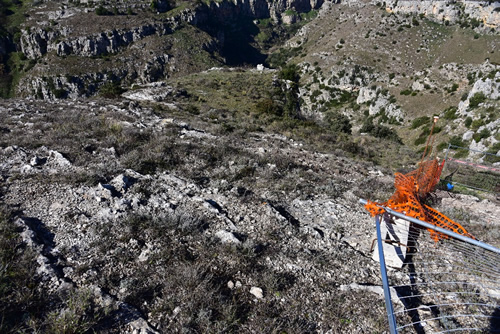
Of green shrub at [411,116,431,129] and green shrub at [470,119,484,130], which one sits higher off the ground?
green shrub at [470,119,484,130]

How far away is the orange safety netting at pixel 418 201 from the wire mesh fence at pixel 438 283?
0.32 m

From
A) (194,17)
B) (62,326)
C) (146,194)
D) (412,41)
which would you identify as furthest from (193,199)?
(194,17)

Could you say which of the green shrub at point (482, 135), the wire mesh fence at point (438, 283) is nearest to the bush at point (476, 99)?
the green shrub at point (482, 135)

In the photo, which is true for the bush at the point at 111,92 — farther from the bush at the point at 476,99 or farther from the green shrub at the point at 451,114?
the bush at the point at 476,99

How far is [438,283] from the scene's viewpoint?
4492 millimetres

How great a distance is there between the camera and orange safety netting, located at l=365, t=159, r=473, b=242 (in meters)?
5.71

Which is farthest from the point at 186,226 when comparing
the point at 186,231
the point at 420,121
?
the point at 420,121

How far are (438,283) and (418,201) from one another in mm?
2840

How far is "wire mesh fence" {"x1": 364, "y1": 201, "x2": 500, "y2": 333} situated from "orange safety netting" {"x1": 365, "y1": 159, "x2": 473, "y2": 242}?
317 mm

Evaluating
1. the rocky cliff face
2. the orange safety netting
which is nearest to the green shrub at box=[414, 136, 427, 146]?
the orange safety netting

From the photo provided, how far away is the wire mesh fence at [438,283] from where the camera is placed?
4.05 m

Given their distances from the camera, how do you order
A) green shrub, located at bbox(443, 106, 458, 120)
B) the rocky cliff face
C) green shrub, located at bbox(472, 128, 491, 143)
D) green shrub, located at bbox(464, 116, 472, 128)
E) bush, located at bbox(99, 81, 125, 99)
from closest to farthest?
green shrub, located at bbox(472, 128, 491, 143), bush, located at bbox(99, 81, 125, 99), green shrub, located at bbox(464, 116, 472, 128), green shrub, located at bbox(443, 106, 458, 120), the rocky cliff face

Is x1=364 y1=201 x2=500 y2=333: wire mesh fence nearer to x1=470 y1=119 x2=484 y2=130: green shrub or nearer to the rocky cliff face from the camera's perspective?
x1=470 y1=119 x2=484 y2=130: green shrub

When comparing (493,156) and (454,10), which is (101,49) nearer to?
(493,156)
